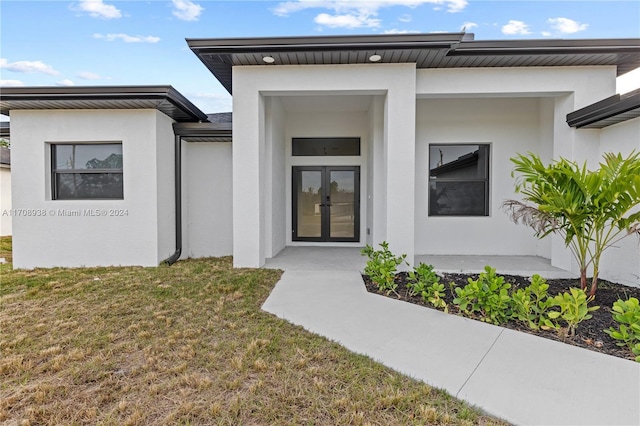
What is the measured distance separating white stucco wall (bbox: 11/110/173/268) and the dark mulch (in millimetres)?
4499

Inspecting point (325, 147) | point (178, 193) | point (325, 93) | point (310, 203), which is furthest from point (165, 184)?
point (325, 147)

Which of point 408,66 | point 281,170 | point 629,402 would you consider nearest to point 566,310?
point 629,402

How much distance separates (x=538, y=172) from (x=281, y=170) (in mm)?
5319

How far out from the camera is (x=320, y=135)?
8.20 meters

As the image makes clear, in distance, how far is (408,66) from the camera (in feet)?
17.1

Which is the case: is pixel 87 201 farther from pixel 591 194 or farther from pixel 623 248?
pixel 623 248

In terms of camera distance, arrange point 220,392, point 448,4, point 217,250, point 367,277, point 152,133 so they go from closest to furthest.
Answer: point 220,392, point 367,277, point 152,133, point 448,4, point 217,250

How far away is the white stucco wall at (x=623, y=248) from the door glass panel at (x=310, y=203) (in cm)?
576

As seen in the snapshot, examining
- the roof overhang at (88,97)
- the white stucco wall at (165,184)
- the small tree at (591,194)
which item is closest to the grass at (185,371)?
the white stucco wall at (165,184)

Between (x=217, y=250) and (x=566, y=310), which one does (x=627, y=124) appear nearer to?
(x=566, y=310)

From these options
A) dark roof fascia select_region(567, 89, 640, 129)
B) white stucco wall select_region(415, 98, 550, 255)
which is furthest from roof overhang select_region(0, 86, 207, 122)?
dark roof fascia select_region(567, 89, 640, 129)

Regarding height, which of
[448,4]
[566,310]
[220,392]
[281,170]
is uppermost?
[448,4]

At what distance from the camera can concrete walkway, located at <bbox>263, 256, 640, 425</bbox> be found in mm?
1990

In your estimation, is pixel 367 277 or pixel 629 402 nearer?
pixel 629 402
